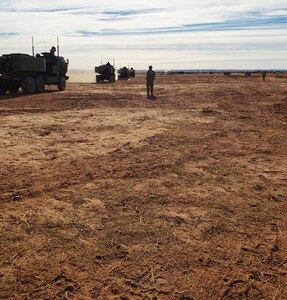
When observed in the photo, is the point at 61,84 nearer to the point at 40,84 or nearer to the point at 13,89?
the point at 40,84

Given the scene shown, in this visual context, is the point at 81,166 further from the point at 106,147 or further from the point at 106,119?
the point at 106,119

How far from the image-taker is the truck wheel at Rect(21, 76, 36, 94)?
20.2 meters

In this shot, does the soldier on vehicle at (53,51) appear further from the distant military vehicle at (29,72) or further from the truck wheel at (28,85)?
the truck wheel at (28,85)

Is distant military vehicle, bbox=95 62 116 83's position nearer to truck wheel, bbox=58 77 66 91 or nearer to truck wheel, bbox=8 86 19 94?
truck wheel, bbox=58 77 66 91

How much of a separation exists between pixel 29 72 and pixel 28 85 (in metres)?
0.90

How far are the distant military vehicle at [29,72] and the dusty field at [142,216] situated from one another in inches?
490

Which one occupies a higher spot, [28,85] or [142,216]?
[28,85]

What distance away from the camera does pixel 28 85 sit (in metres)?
20.4

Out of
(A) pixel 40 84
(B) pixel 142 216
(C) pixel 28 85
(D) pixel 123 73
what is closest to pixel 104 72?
(D) pixel 123 73

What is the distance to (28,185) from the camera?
5039mm

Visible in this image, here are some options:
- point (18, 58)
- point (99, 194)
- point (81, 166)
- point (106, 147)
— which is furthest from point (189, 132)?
point (18, 58)

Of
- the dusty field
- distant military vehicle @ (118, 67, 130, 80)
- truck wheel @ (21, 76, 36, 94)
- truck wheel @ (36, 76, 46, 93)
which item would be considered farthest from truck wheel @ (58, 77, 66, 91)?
distant military vehicle @ (118, 67, 130, 80)

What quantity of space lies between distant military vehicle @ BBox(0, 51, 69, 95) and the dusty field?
490 inches

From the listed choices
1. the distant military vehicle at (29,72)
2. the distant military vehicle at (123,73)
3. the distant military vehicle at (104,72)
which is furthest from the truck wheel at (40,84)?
the distant military vehicle at (123,73)
